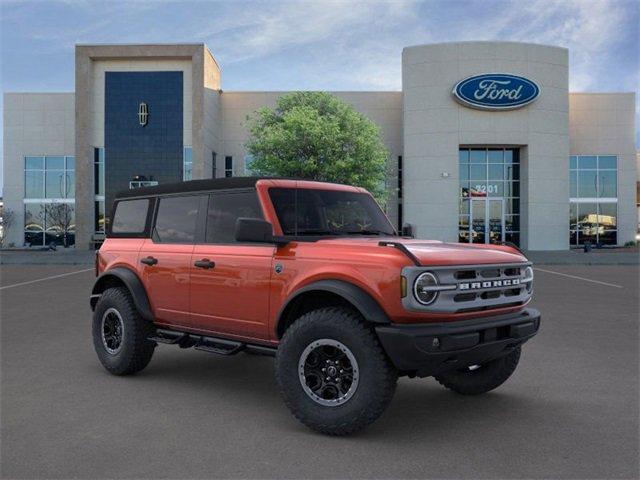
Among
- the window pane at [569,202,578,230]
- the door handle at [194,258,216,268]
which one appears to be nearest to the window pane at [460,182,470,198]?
the window pane at [569,202,578,230]

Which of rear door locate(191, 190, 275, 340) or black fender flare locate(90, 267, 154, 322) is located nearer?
rear door locate(191, 190, 275, 340)

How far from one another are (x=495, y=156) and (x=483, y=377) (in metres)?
33.8

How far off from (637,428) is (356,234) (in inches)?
106

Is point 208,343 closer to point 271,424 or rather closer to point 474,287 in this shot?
point 271,424

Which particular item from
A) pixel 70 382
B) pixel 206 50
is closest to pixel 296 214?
pixel 70 382

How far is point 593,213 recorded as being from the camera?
39344 mm

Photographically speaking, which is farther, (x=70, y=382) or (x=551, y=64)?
(x=551, y=64)

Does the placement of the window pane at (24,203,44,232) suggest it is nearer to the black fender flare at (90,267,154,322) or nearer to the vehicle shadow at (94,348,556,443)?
the vehicle shadow at (94,348,556,443)

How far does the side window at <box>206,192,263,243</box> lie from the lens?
5.07 m

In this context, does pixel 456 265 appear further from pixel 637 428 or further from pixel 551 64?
pixel 551 64

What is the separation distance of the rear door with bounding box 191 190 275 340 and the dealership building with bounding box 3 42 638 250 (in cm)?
2835

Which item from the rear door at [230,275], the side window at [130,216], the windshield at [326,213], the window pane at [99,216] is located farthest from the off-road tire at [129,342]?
the window pane at [99,216]

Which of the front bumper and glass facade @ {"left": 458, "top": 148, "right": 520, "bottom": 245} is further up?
glass facade @ {"left": 458, "top": 148, "right": 520, "bottom": 245}

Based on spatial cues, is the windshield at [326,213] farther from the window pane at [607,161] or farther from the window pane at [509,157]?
the window pane at [607,161]
